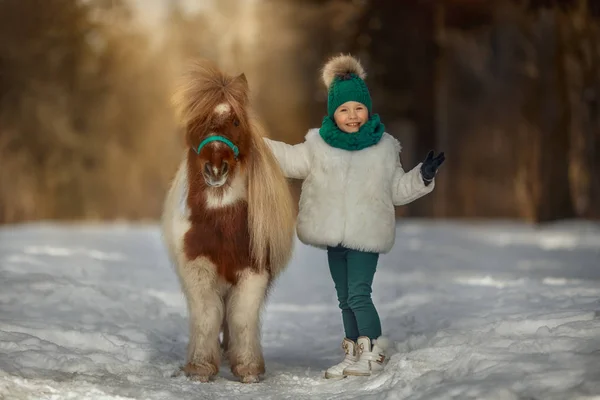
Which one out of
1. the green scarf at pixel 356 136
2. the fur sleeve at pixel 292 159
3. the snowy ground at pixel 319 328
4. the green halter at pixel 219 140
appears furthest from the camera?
the fur sleeve at pixel 292 159

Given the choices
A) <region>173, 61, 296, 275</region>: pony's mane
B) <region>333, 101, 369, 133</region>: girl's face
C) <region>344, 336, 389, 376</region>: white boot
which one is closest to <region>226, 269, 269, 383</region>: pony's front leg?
<region>173, 61, 296, 275</region>: pony's mane

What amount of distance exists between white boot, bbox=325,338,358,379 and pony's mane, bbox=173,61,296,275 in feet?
1.97

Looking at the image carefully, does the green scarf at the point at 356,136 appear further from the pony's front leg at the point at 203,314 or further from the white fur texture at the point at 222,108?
the pony's front leg at the point at 203,314

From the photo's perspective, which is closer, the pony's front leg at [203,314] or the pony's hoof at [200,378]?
the pony's hoof at [200,378]

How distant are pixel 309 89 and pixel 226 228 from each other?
14630 mm

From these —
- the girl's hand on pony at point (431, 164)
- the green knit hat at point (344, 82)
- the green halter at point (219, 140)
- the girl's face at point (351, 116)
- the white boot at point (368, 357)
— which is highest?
the green knit hat at point (344, 82)

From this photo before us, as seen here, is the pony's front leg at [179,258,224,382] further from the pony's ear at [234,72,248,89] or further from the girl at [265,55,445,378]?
the pony's ear at [234,72,248,89]

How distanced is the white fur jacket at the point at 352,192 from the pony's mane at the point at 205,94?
34 cm

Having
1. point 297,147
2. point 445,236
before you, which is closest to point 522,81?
point 445,236

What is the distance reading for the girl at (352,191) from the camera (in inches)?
177

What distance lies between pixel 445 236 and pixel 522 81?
6548mm

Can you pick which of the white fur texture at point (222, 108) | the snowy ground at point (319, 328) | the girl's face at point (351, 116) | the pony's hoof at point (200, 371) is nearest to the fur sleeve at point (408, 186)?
the girl's face at point (351, 116)

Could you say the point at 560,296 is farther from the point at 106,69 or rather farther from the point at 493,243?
the point at 106,69

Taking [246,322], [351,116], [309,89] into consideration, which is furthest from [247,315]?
[309,89]
